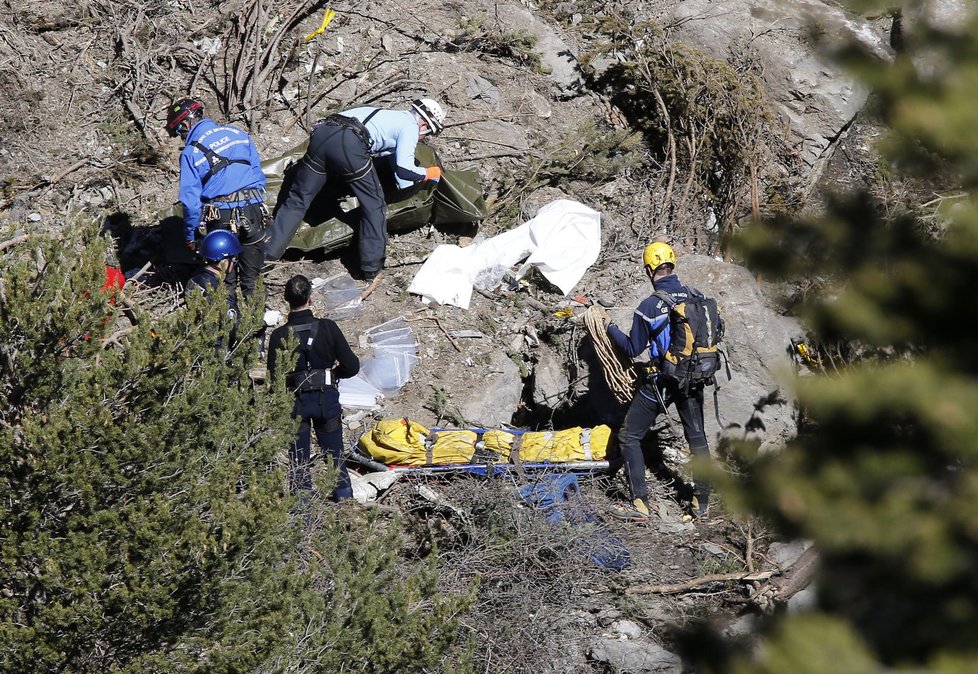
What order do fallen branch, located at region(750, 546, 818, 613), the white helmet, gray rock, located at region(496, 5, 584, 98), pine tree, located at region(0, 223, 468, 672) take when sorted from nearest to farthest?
pine tree, located at region(0, 223, 468, 672), fallen branch, located at region(750, 546, 818, 613), the white helmet, gray rock, located at region(496, 5, 584, 98)

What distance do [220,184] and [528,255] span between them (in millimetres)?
2595

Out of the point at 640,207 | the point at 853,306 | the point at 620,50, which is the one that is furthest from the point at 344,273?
the point at 853,306

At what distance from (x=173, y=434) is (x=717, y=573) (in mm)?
3592

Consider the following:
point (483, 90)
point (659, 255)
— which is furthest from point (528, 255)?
point (483, 90)

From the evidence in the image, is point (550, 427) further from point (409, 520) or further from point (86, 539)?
point (86, 539)

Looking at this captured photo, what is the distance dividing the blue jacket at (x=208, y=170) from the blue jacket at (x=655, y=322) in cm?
304

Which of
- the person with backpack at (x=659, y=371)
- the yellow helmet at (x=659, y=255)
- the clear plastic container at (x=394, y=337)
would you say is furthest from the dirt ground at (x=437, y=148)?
the yellow helmet at (x=659, y=255)

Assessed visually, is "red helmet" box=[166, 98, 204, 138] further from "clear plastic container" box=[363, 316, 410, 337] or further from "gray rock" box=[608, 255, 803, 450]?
"gray rock" box=[608, 255, 803, 450]

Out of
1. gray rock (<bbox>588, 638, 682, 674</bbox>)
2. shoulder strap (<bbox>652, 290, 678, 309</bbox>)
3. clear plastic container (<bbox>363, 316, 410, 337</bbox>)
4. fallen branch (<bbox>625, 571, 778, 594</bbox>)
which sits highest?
shoulder strap (<bbox>652, 290, 678, 309</bbox>)

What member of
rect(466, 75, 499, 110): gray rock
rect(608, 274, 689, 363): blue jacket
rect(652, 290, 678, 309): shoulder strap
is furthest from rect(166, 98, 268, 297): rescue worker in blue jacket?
rect(466, 75, 499, 110): gray rock

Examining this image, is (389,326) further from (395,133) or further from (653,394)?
(653,394)

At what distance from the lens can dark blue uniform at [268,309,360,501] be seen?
17.5ft

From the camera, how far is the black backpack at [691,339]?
5.57 metres

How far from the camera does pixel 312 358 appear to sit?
5.38 metres
